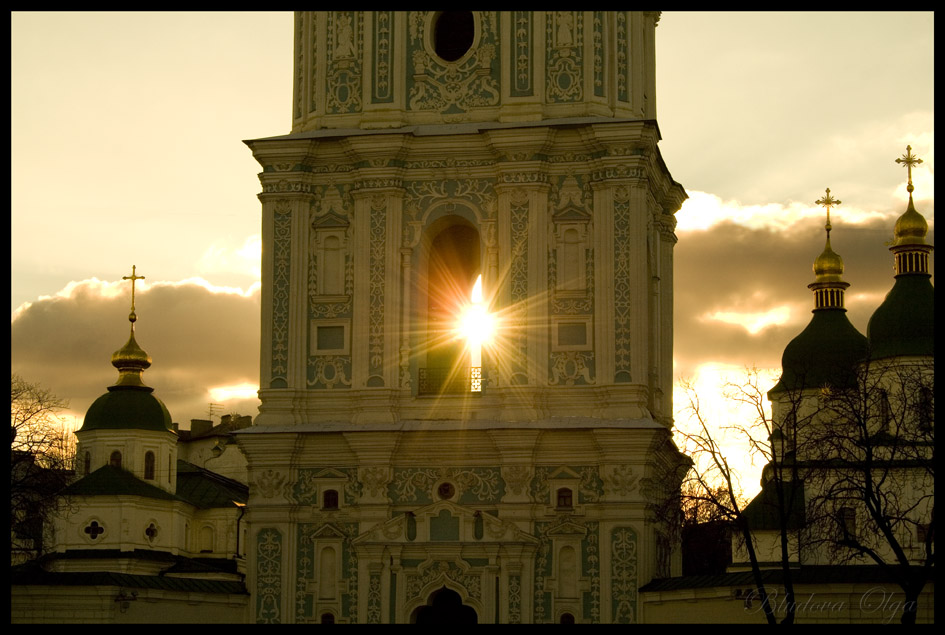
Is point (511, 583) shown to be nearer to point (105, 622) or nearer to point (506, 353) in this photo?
point (506, 353)

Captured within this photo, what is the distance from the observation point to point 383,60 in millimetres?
39875

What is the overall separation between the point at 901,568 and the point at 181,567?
37496mm

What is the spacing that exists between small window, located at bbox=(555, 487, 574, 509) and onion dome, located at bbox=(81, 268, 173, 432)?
111 ft

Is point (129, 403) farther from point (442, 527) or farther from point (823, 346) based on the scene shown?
point (442, 527)

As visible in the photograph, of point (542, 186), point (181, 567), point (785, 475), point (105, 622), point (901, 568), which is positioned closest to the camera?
point (901, 568)

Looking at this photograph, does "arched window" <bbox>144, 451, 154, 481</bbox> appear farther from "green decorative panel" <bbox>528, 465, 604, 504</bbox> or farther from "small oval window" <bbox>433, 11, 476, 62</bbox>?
"green decorative panel" <bbox>528, 465, 604, 504</bbox>

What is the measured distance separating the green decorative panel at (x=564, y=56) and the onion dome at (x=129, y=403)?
32.3 metres

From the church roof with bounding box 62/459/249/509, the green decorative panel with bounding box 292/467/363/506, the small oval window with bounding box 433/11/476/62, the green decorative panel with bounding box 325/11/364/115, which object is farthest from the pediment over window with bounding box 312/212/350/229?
the church roof with bounding box 62/459/249/509

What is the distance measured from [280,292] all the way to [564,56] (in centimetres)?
707

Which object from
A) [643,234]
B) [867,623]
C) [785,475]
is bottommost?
[867,623]

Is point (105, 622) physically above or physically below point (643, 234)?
below

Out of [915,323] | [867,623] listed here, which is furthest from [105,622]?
[915,323]

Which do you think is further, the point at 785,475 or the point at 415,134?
the point at 785,475

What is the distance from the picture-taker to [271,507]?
38.3 metres
